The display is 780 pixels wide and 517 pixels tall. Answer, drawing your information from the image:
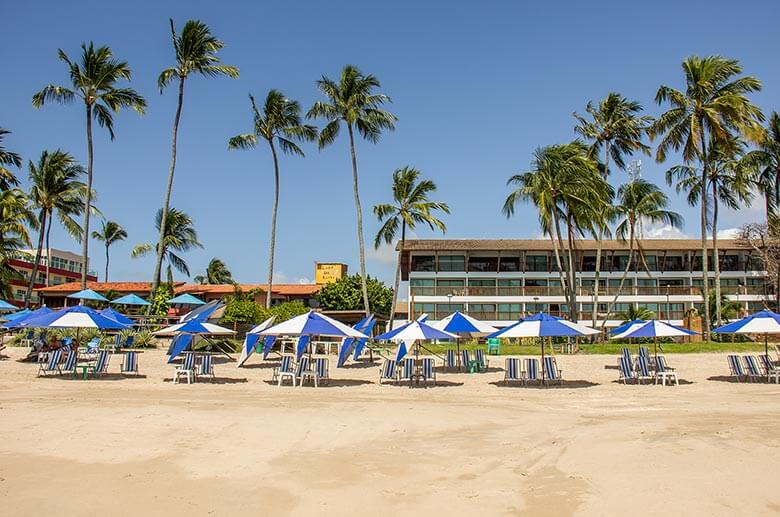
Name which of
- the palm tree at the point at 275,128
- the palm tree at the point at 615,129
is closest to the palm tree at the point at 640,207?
the palm tree at the point at 615,129

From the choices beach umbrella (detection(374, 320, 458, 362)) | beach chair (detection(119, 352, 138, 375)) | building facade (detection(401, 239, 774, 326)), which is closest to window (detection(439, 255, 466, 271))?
building facade (detection(401, 239, 774, 326))

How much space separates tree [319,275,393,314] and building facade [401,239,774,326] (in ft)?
12.3

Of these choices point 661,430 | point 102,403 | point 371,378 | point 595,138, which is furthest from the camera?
point 595,138

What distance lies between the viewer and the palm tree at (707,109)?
31797mm

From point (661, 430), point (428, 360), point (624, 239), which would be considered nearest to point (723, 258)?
point (624, 239)

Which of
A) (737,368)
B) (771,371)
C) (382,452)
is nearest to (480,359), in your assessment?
(737,368)

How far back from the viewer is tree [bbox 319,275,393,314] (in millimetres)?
47094

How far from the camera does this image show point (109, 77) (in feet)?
112

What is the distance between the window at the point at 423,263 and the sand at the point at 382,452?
30338 mm

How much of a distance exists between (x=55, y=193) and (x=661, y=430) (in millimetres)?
40626

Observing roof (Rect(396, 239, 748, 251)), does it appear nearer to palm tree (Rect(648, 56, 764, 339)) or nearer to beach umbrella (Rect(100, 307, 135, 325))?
palm tree (Rect(648, 56, 764, 339))

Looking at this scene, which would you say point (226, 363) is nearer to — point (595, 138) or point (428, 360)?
point (428, 360)

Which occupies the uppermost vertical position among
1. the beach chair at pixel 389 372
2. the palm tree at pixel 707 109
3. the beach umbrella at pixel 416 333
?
the palm tree at pixel 707 109

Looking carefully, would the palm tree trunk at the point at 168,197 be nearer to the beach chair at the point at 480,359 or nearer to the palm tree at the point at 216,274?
the beach chair at the point at 480,359
